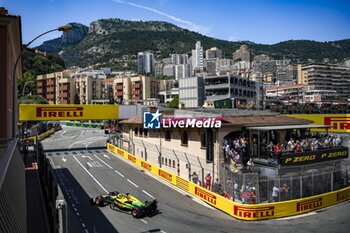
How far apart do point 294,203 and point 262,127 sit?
8.10 m

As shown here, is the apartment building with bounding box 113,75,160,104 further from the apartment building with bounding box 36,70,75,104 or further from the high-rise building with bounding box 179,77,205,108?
the high-rise building with bounding box 179,77,205,108

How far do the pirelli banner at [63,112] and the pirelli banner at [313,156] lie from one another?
103 feet

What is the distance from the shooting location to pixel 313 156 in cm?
2720

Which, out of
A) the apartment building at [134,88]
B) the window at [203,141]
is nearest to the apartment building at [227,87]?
the apartment building at [134,88]

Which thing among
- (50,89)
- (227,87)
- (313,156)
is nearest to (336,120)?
(313,156)

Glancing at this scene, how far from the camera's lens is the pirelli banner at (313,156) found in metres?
25.6

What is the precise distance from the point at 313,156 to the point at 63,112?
3421 cm

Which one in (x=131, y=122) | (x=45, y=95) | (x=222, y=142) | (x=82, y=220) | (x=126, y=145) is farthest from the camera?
(x=45, y=95)

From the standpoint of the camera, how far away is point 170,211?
23281mm

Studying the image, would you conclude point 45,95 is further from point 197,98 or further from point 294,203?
point 294,203

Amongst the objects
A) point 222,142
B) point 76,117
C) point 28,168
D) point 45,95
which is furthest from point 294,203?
point 45,95

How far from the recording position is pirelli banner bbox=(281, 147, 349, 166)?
25.6 meters

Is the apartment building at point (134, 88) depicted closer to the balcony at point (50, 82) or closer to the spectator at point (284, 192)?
the balcony at point (50, 82)

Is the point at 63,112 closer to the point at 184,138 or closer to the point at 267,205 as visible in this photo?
the point at 184,138
